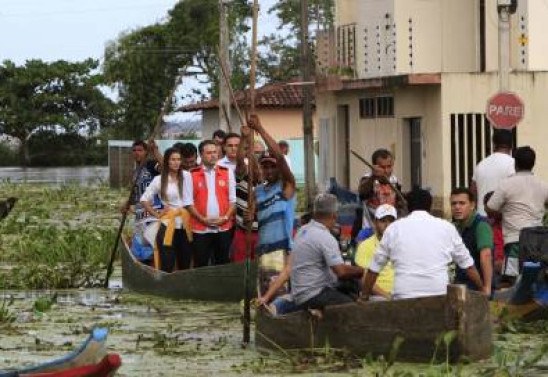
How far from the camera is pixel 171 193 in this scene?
57.2 ft

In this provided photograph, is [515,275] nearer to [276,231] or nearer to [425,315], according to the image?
[276,231]

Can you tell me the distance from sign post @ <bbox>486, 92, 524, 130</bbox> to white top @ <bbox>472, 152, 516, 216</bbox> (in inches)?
230

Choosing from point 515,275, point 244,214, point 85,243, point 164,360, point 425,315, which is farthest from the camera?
point 85,243

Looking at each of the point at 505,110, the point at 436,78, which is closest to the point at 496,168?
the point at 505,110

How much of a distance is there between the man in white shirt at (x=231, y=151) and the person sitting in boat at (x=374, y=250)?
3520 mm

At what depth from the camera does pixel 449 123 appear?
103 feet

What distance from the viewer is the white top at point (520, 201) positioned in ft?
48.3

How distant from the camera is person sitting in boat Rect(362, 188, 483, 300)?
1187 cm

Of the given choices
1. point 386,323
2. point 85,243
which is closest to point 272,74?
point 85,243

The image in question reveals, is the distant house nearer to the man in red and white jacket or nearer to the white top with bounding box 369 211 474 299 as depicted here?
the man in red and white jacket

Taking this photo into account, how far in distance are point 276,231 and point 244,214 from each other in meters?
1.23

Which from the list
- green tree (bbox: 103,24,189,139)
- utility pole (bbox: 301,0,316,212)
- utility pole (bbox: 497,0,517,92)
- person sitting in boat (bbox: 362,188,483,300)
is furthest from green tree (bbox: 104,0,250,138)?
person sitting in boat (bbox: 362,188,483,300)

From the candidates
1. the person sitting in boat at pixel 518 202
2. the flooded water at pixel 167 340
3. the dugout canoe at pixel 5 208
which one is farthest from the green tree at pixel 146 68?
the person sitting in boat at pixel 518 202

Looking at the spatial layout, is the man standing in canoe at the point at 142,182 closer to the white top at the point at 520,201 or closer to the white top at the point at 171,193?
the white top at the point at 171,193
